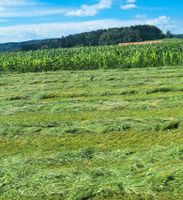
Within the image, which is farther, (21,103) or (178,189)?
(21,103)

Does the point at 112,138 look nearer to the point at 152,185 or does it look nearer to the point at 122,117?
the point at 122,117

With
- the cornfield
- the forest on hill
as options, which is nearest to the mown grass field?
the cornfield

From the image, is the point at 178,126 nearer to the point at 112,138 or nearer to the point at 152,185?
the point at 112,138

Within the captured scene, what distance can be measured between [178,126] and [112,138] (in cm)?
190

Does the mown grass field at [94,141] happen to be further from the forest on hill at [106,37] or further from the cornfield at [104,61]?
the forest on hill at [106,37]

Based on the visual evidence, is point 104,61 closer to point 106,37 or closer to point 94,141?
point 94,141

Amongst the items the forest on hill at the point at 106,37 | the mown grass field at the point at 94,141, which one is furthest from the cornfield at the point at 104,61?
the forest on hill at the point at 106,37

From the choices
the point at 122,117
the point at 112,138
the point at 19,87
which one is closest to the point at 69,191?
the point at 112,138

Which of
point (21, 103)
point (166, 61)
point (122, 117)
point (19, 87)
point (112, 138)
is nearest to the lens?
point (112, 138)

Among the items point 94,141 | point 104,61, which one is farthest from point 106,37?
point 94,141

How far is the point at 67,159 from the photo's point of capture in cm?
956

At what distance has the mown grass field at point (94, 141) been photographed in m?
7.77

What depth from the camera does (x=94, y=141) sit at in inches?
447

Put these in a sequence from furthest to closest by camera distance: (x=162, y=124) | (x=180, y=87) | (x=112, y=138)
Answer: (x=180, y=87)
(x=162, y=124)
(x=112, y=138)
